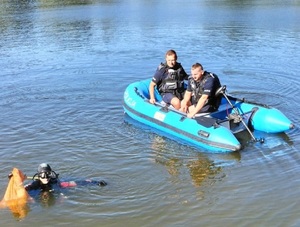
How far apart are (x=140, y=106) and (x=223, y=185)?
3586mm

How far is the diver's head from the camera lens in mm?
6438

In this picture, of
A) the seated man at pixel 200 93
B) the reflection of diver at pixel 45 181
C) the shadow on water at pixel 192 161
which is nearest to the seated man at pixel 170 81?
the seated man at pixel 200 93

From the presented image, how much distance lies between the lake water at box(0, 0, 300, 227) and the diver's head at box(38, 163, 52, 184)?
1.56 feet

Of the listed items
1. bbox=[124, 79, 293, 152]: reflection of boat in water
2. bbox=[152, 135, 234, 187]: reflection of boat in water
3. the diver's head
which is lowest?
bbox=[152, 135, 234, 187]: reflection of boat in water

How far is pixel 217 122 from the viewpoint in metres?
8.88

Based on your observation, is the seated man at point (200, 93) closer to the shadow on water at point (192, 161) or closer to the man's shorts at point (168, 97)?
the man's shorts at point (168, 97)

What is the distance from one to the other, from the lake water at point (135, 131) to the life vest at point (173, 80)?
1.13 meters

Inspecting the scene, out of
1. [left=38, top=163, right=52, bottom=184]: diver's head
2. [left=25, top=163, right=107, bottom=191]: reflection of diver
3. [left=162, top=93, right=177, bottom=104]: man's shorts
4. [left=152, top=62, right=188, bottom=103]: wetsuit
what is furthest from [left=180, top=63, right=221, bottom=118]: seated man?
Answer: [left=38, top=163, right=52, bottom=184]: diver's head

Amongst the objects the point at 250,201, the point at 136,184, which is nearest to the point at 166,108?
the point at 136,184

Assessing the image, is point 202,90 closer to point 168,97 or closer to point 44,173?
point 168,97

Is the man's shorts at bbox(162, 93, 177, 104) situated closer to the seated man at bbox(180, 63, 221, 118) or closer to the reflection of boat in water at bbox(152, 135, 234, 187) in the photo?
the seated man at bbox(180, 63, 221, 118)

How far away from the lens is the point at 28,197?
6641mm

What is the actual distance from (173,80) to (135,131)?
4.73ft

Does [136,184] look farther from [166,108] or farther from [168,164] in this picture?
[166,108]
